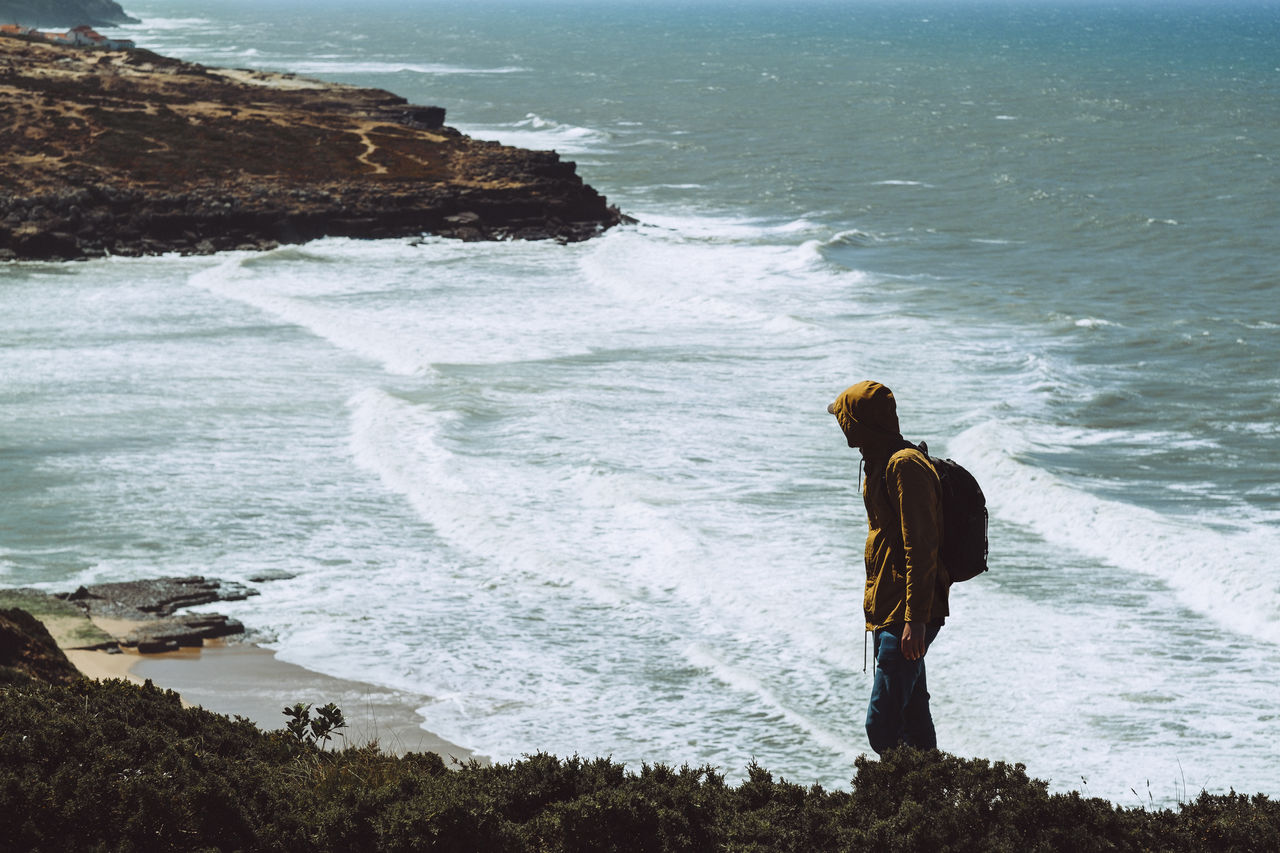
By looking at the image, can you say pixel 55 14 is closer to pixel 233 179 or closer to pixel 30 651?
pixel 233 179

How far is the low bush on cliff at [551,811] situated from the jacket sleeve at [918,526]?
0.67 meters

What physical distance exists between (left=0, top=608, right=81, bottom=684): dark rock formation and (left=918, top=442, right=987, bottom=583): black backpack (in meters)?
5.76

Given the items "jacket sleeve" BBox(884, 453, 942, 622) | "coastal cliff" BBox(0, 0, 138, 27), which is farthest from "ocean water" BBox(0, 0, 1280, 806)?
"coastal cliff" BBox(0, 0, 138, 27)

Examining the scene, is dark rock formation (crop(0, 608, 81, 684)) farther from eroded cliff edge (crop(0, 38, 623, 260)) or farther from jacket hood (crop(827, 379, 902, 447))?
eroded cliff edge (crop(0, 38, 623, 260))

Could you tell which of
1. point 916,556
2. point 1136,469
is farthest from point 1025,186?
point 916,556

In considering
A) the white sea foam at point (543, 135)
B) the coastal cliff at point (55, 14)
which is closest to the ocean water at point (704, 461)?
the white sea foam at point (543, 135)

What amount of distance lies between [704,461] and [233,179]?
24.2 meters

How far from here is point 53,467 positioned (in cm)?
1647

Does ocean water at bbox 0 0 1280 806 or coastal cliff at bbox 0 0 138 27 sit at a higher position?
coastal cliff at bbox 0 0 138 27

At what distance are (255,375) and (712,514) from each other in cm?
994

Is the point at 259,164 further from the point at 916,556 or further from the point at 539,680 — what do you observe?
the point at 916,556

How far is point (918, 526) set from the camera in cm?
555

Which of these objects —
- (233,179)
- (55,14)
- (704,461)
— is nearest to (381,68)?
(233,179)

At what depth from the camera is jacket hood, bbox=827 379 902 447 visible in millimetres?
5707
